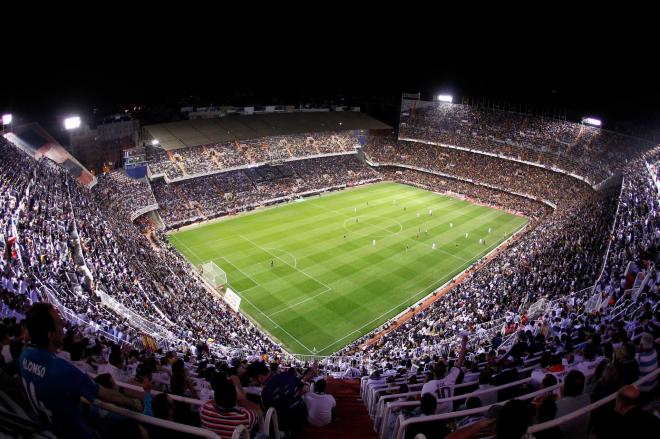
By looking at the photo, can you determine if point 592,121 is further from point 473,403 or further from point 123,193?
point 473,403

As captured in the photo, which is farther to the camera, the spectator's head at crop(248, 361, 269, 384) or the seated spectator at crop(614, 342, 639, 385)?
the spectator's head at crop(248, 361, 269, 384)

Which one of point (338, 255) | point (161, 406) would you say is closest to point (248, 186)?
point (338, 255)

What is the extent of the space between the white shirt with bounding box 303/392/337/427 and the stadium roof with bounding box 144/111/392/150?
4899 centimetres

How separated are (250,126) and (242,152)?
5.40 metres

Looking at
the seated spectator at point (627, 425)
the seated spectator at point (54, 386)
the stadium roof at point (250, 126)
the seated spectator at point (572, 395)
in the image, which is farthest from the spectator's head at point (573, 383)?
the stadium roof at point (250, 126)

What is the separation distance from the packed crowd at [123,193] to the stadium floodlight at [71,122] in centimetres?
582

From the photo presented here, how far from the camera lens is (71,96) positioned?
52719 millimetres

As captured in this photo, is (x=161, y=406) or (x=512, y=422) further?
(x=161, y=406)

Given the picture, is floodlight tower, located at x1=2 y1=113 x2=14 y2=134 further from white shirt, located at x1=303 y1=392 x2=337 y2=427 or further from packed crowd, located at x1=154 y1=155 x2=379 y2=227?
white shirt, located at x1=303 y1=392 x2=337 y2=427

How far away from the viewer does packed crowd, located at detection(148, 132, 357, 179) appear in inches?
2032

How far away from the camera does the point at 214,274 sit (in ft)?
111

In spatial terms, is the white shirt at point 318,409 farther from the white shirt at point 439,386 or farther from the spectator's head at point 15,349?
the spectator's head at point 15,349

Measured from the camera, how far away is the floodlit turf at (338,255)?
2925 centimetres

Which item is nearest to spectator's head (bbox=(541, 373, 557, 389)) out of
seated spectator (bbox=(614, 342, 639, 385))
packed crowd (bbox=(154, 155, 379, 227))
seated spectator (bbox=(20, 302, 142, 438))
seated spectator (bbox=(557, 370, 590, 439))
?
seated spectator (bbox=(614, 342, 639, 385))
